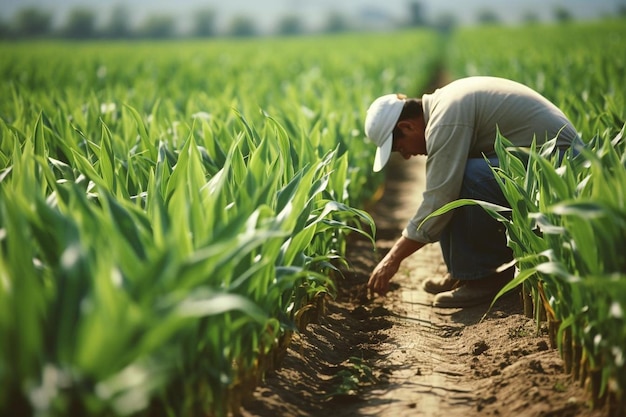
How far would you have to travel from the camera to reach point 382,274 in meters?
3.68

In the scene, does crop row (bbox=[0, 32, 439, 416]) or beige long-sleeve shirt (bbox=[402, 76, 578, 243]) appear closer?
crop row (bbox=[0, 32, 439, 416])

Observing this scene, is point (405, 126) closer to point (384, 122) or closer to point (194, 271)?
point (384, 122)

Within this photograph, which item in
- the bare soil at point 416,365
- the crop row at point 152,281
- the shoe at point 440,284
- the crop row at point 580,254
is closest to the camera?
the crop row at point 152,281

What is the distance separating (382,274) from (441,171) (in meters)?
0.63

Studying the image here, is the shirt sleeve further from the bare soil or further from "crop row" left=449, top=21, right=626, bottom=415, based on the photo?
the bare soil

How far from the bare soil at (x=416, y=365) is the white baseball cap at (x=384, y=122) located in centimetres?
84

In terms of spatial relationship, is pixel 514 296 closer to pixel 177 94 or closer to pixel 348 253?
pixel 348 253

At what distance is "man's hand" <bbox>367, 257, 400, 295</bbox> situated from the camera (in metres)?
3.68

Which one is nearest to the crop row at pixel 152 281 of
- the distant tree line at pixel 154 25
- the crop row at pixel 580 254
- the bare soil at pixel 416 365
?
the bare soil at pixel 416 365

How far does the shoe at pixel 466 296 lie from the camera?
13.1ft

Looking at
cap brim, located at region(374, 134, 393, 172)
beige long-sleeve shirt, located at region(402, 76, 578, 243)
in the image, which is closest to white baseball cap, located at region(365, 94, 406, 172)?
cap brim, located at region(374, 134, 393, 172)

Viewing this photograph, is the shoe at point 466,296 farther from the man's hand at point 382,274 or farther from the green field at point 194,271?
the green field at point 194,271

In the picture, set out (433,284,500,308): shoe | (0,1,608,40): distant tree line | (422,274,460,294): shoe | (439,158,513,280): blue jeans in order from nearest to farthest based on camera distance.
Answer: (439,158,513,280): blue jeans → (433,284,500,308): shoe → (422,274,460,294): shoe → (0,1,608,40): distant tree line

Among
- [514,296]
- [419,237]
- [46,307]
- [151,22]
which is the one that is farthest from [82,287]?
[151,22]
